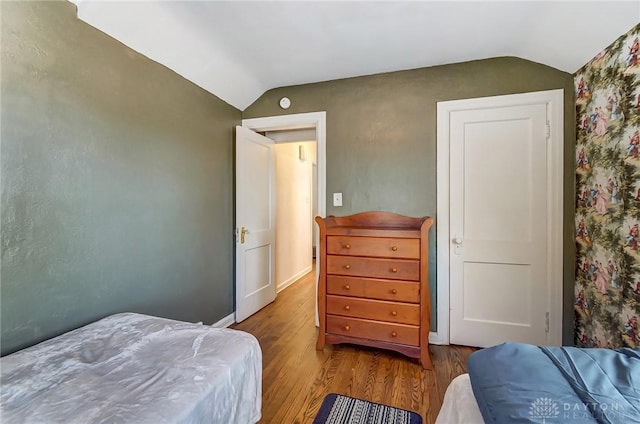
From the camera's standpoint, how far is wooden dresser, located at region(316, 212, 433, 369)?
6.50ft

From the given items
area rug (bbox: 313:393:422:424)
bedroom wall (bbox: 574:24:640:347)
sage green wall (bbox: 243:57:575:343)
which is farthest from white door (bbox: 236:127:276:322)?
bedroom wall (bbox: 574:24:640:347)

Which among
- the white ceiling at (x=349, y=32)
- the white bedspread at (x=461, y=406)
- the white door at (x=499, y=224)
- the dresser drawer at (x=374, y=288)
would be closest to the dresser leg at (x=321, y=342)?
the dresser drawer at (x=374, y=288)

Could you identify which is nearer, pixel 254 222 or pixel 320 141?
pixel 320 141

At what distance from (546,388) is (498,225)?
5.78 feet

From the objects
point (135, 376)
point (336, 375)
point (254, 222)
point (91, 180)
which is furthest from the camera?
point (254, 222)

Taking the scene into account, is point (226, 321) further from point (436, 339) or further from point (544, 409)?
point (544, 409)

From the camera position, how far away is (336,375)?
1913 millimetres

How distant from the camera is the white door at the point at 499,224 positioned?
2.13 meters

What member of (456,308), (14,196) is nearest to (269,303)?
(456,308)

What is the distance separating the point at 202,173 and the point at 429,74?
216cm

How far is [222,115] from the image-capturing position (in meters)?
2.62

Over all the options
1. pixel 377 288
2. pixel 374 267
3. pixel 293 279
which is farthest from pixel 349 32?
pixel 293 279

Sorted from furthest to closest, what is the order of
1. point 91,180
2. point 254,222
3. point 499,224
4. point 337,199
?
1. point 254,222
2. point 337,199
3. point 499,224
4. point 91,180

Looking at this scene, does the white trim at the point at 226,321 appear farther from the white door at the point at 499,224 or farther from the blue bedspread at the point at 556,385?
the blue bedspread at the point at 556,385
